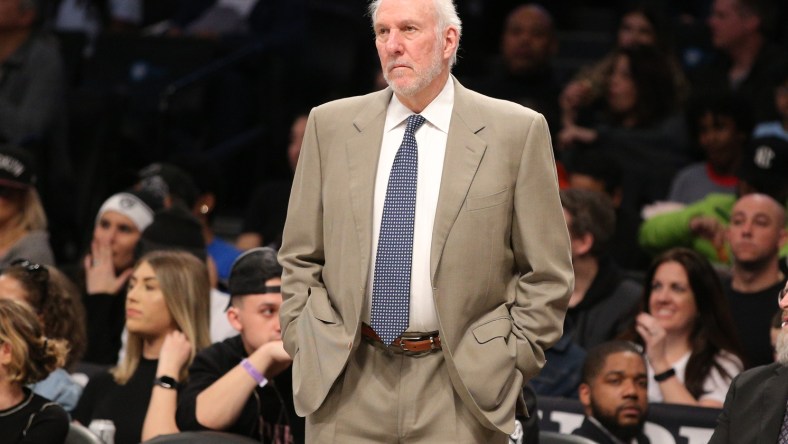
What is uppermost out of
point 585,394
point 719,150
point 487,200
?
point 719,150

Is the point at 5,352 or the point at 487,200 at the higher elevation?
the point at 487,200

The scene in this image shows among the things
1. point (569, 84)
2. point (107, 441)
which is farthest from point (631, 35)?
point (107, 441)

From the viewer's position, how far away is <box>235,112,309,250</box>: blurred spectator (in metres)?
7.52

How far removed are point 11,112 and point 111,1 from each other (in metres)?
2.03

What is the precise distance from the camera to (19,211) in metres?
6.90

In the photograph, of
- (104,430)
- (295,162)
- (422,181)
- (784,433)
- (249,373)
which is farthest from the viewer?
(295,162)

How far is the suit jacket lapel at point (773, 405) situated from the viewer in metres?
3.73

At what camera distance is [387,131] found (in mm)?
3535

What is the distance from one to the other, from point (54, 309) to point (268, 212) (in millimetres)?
2266

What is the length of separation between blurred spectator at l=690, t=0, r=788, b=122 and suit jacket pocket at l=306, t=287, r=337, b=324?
489 centimetres

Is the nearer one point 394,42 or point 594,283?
point 394,42

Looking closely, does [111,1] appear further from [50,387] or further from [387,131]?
[387,131]

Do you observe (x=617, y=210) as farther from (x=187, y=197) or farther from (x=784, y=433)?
(x=784, y=433)

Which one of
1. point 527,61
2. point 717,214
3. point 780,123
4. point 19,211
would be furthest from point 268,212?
point 780,123
